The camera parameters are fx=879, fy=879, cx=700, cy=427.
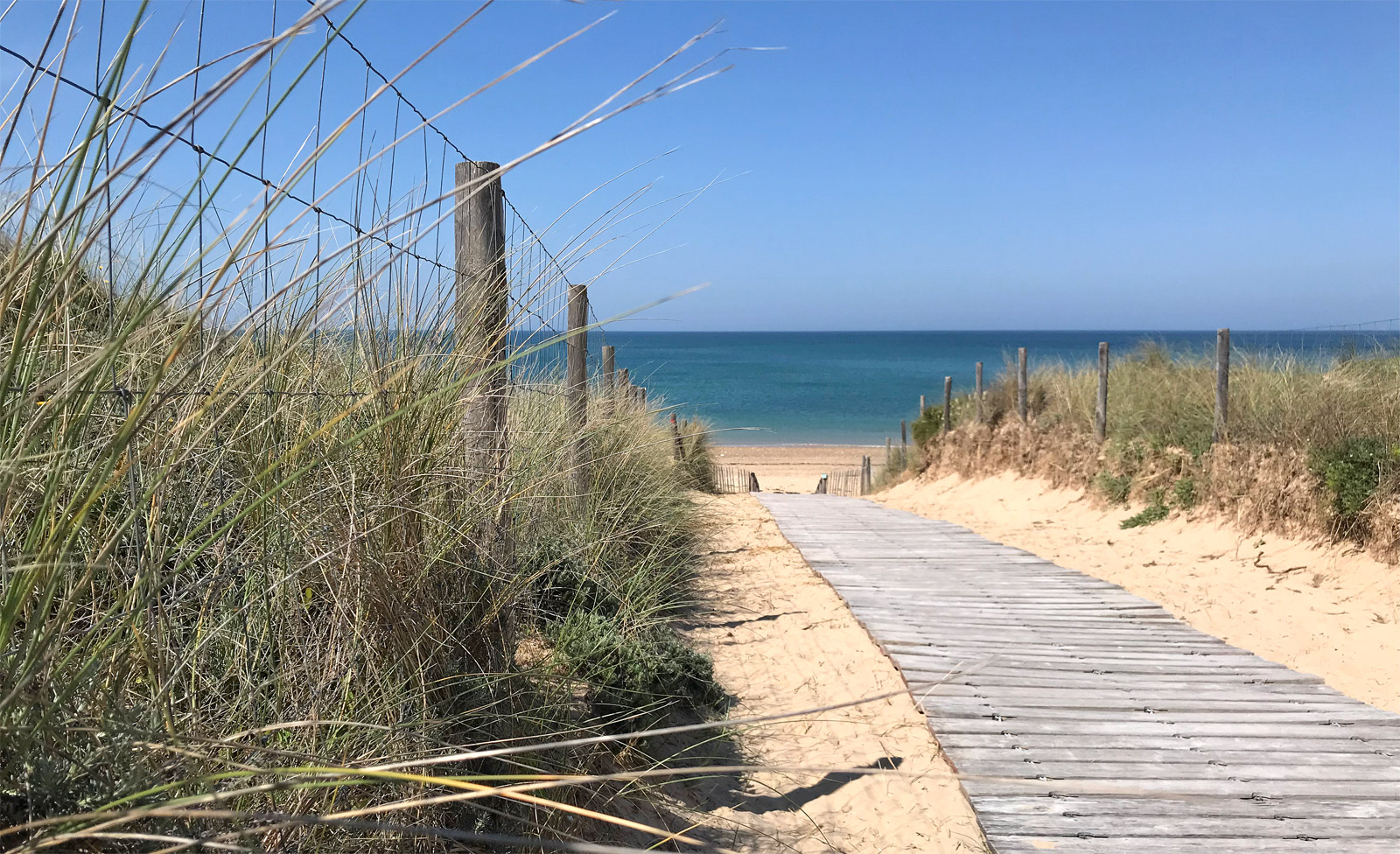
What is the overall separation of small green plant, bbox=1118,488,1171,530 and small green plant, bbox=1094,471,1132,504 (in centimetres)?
46

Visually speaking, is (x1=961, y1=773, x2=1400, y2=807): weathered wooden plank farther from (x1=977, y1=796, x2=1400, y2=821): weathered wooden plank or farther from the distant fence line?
the distant fence line

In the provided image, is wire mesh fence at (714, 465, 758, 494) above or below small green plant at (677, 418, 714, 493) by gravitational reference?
below

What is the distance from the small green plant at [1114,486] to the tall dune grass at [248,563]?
8.31m

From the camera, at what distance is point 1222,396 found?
8305 millimetres

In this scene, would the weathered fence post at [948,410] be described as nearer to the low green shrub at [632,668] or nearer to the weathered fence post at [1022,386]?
the weathered fence post at [1022,386]

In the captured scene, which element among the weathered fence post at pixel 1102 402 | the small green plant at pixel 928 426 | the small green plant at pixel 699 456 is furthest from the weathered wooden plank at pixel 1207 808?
the small green plant at pixel 928 426

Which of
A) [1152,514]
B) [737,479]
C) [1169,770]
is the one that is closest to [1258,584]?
[1152,514]

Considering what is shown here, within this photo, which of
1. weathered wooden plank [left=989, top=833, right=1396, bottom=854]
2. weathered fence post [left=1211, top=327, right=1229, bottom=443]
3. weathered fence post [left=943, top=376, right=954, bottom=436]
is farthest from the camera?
weathered fence post [left=943, top=376, right=954, bottom=436]

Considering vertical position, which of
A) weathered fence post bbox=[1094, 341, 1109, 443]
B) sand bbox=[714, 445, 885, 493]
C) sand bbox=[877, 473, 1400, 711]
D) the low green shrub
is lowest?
sand bbox=[714, 445, 885, 493]

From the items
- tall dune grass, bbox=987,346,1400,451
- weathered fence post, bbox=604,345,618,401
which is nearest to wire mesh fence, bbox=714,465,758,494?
tall dune grass, bbox=987,346,1400,451

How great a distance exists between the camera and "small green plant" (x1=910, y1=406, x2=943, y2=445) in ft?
53.6

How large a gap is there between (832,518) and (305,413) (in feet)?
25.9

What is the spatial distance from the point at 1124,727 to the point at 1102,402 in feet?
25.0

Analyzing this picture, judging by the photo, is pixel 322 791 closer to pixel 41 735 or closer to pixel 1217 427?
pixel 41 735
